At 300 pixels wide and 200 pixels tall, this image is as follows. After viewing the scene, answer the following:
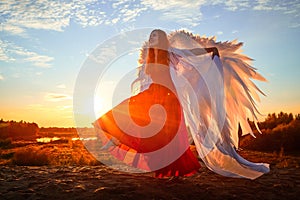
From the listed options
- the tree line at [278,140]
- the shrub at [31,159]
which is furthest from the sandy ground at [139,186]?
the tree line at [278,140]

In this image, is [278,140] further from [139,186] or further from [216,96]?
[139,186]

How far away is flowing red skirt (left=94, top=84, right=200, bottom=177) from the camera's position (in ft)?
18.1

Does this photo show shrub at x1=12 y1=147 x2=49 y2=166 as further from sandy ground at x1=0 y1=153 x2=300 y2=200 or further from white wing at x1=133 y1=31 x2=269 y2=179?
white wing at x1=133 y1=31 x2=269 y2=179

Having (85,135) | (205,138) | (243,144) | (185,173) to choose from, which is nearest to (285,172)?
(205,138)

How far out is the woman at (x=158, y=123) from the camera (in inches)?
219

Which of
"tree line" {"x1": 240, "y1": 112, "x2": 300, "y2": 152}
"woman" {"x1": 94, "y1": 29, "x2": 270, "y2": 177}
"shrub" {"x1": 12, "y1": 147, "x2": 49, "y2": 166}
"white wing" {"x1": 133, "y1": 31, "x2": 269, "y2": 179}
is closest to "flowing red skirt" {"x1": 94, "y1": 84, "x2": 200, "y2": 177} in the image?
"woman" {"x1": 94, "y1": 29, "x2": 270, "y2": 177}

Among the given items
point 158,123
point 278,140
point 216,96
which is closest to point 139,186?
point 158,123

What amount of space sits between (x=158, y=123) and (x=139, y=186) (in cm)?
131

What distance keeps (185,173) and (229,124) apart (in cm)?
145

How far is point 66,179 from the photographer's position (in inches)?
224

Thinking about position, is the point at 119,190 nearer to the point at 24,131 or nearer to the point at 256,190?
the point at 256,190

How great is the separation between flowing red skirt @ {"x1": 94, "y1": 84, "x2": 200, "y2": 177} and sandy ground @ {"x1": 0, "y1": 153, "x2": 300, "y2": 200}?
0.28 meters

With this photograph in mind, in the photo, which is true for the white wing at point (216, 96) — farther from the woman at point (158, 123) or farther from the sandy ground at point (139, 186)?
the sandy ground at point (139, 186)

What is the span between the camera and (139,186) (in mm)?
5000
